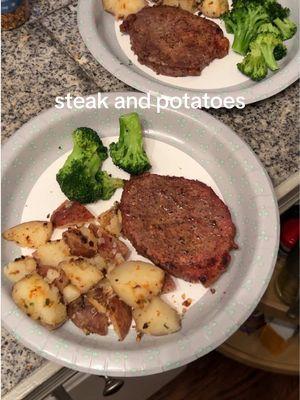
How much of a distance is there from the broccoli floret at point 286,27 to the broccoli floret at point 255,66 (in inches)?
5.0

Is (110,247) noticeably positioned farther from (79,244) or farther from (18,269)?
(18,269)

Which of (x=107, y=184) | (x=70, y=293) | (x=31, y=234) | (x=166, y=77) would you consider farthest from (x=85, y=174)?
(x=166, y=77)

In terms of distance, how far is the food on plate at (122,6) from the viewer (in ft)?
4.87

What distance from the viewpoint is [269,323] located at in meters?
1.84

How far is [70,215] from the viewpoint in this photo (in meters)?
1.15

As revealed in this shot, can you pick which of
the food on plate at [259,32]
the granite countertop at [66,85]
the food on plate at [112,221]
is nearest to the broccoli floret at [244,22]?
the food on plate at [259,32]

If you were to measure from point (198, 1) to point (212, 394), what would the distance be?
1.27m

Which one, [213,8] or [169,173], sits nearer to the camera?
[169,173]

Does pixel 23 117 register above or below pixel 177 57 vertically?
below

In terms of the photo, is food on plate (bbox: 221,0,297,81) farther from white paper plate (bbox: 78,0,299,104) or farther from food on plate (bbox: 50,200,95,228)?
food on plate (bbox: 50,200,95,228)

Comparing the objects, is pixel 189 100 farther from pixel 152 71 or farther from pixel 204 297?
pixel 204 297

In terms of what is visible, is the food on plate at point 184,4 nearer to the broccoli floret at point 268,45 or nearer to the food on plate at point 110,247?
the broccoli floret at point 268,45

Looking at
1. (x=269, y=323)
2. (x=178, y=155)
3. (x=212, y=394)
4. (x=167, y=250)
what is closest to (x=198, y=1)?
(x=178, y=155)

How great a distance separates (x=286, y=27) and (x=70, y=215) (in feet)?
2.54
